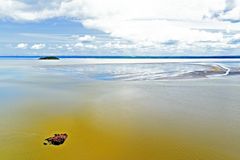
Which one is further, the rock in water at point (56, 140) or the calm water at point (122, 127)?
the rock in water at point (56, 140)

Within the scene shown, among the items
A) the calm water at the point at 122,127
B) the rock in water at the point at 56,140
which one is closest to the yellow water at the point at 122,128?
the calm water at the point at 122,127

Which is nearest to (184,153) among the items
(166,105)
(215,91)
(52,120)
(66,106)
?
(52,120)

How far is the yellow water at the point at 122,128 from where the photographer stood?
8.95 m

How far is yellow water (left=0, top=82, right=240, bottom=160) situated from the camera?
895 centimetres

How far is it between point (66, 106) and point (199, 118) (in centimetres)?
725

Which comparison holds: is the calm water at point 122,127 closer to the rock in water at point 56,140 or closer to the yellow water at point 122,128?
the yellow water at point 122,128

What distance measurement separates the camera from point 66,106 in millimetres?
15969

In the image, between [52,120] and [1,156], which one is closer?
[1,156]

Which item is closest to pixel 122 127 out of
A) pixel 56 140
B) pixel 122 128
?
pixel 122 128

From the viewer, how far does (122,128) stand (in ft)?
38.1

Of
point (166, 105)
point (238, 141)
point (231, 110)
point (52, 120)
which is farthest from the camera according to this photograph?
point (166, 105)

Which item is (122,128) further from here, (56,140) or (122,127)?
(56,140)

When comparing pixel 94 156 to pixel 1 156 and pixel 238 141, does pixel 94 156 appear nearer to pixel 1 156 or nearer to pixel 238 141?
pixel 1 156

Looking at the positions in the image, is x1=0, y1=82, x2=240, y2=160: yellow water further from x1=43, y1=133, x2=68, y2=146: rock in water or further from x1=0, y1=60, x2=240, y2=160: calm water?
x1=43, y1=133, x2=68, y2=146: rock in water
